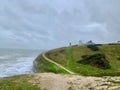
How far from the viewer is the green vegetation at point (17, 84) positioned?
23487 mm

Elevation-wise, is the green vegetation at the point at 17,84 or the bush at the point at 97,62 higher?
the bush at the point at 97,62

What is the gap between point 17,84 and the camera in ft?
80.4

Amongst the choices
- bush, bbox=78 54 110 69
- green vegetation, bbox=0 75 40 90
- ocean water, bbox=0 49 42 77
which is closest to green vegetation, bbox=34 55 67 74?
ocean water, bbox=0 49 42 77

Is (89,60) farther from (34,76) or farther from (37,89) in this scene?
(37,89)

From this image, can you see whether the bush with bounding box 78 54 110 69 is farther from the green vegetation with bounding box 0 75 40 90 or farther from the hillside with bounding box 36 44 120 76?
the green vegetation with bounding box 0 75 40 90

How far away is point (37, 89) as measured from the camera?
23.2m

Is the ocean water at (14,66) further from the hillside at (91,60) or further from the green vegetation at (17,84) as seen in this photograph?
the green vegetation at (17,84)

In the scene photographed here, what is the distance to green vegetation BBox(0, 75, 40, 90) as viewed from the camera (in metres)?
23.5

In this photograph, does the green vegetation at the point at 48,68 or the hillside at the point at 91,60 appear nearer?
the hillside at the point at 91,60

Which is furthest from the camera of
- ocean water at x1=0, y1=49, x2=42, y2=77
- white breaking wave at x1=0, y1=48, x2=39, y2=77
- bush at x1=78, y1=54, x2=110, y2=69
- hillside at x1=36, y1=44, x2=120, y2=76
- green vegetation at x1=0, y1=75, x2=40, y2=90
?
ocean water at x1=0, y1=49, x2=42, y2=77

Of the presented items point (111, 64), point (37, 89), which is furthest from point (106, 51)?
point (37, 89)

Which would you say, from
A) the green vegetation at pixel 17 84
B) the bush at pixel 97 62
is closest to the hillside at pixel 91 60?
the bush at pixel 97 62

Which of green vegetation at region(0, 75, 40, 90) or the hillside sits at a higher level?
the hillside

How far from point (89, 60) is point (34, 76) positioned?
79.0ft
